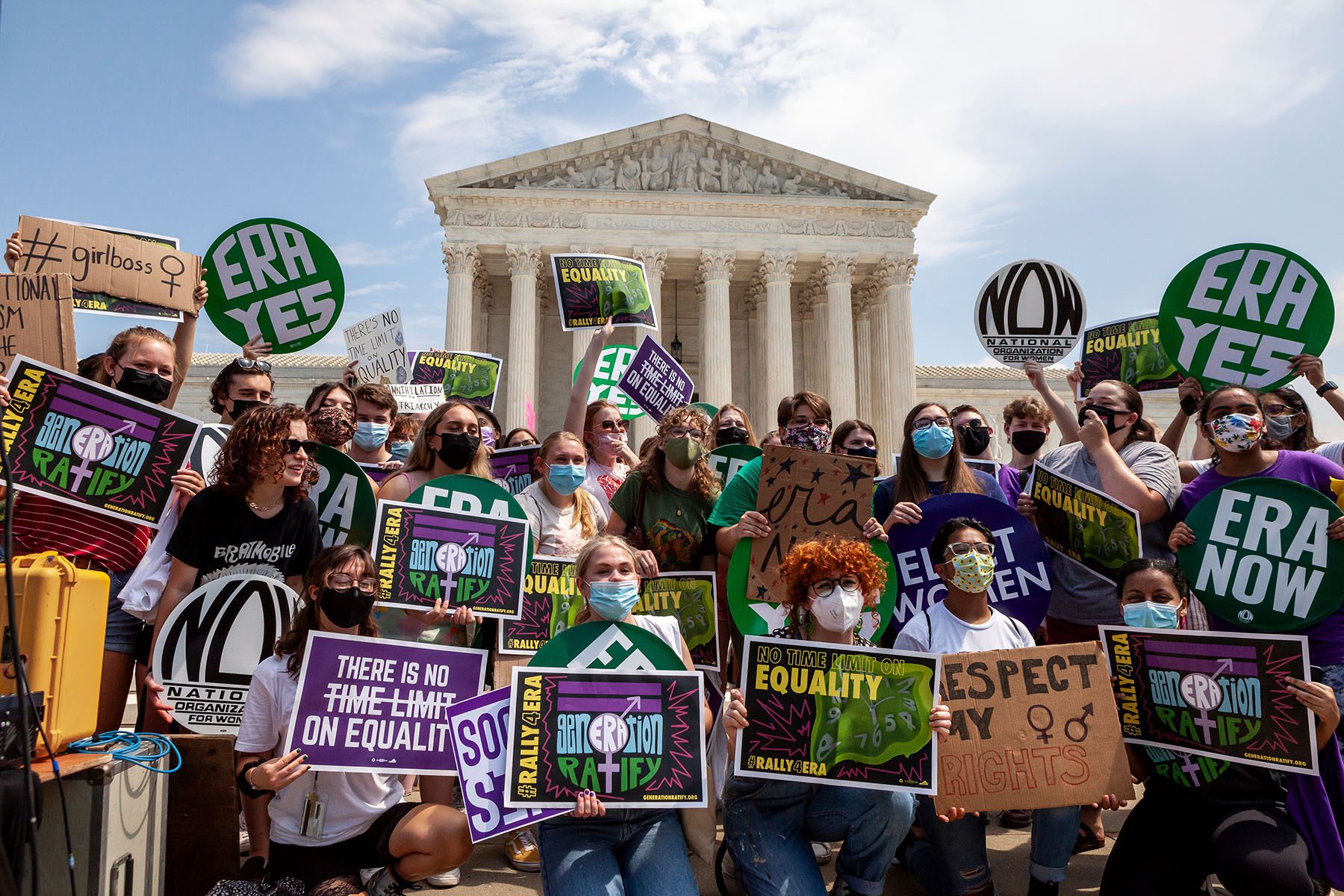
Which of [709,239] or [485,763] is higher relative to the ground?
[709,239]

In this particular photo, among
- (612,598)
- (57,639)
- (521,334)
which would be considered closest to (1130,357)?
(612,598)

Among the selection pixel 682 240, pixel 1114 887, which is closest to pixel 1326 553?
pixel 1114 887

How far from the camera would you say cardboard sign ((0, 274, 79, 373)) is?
5012 mm

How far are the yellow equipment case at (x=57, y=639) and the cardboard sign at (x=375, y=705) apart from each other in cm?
78

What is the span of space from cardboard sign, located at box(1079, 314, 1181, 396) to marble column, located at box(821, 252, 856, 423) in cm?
2786

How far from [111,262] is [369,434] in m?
1.98

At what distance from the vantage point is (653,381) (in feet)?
31.4

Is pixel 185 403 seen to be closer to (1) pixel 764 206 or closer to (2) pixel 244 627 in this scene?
(1) pixel 764 206

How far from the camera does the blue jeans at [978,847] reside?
4297 millimetres

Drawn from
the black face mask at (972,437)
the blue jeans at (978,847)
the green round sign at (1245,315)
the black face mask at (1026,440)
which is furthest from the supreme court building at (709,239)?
the blue jeans at (978,847)

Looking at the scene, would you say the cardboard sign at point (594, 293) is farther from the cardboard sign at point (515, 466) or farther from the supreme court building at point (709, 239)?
the supreme court building at point (709, 239)

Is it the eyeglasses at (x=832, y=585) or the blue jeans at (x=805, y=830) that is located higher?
the eyeglasses at (x=832, y=585)

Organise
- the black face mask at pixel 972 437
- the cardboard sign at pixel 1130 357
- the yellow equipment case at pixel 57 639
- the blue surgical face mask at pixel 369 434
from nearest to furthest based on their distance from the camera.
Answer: the yellow equipment case at pixel 57 639 < the black face mask at pixel 972 437 < the blue surgical face mask at pixel 369 434 < the cardboard sign at pixel 1130 357

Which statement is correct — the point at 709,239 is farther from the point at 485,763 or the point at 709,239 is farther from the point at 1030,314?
the point at 485,763
